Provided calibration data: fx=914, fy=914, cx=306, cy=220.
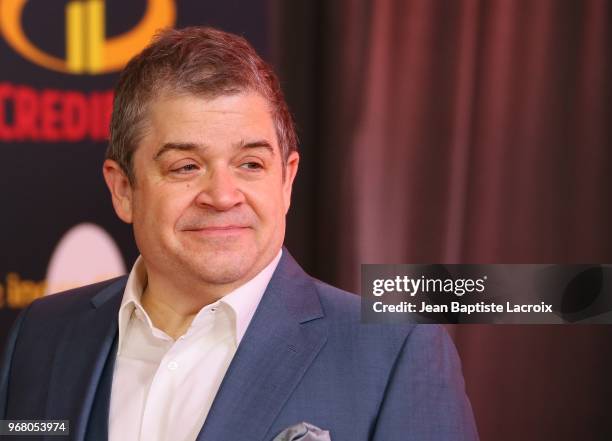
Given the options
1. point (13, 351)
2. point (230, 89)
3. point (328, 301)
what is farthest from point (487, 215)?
point (13, 351)

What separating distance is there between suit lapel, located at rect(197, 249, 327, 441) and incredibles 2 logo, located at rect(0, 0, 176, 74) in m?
0.96

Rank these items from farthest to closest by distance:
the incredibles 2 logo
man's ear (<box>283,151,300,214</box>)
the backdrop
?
the incredibles 2 logo
the backdrop
man's ear (<box>283,151,300,214</box>)

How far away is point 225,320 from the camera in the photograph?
135 cm

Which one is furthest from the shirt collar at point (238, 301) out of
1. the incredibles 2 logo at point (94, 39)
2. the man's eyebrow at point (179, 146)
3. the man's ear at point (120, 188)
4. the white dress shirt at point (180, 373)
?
the incredibles 2 logo at point (94, 39)

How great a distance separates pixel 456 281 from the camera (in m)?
1.49

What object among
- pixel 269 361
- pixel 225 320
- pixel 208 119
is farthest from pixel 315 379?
pixel 208 119

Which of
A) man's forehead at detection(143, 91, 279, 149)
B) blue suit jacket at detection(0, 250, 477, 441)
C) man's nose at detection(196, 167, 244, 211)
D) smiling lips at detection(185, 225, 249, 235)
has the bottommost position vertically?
blue suit jacket at detection(0, 250, 477, 441)

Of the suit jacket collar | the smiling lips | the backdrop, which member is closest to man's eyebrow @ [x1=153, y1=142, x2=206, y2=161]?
the smiling lips

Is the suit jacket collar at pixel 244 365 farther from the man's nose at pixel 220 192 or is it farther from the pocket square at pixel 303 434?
the man's nose at pixel 220 192

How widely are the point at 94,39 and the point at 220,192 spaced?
1.00 metres

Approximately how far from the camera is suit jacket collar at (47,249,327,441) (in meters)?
1.23

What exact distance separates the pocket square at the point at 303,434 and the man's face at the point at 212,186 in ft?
0.79

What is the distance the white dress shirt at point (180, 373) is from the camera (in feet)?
4.29

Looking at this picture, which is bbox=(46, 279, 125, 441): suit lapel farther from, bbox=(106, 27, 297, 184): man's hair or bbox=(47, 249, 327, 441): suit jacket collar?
bbox=(106, 27, 297, 184): man's hair
